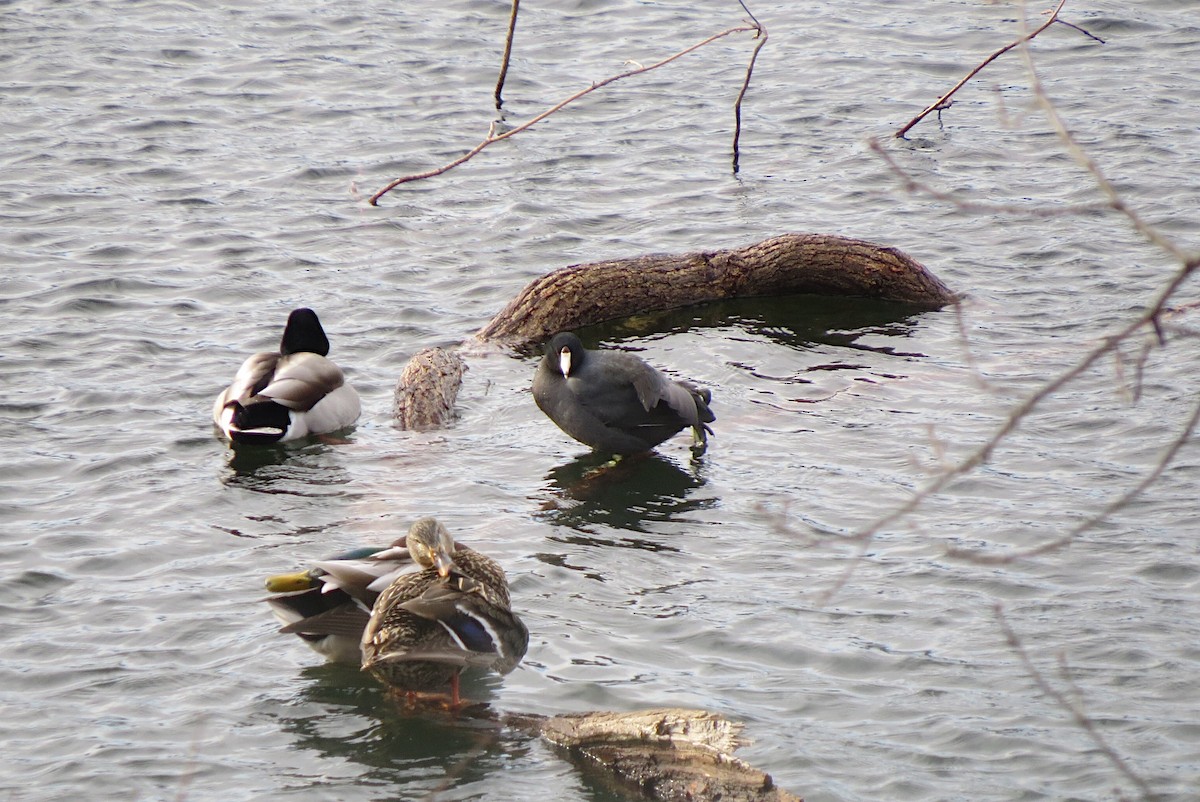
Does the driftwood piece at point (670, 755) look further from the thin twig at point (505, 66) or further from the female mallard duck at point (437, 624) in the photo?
the thin twig at point (505, 66)

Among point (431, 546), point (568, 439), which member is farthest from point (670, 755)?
point (568, 439)

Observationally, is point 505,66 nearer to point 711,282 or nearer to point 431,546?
point 711,282

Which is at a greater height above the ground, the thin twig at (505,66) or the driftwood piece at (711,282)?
the thin twig at (505,66)

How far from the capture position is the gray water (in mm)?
6555

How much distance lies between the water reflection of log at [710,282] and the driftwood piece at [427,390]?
3.15 ft

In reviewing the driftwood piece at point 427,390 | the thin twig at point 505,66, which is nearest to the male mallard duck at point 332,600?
the driftwood piece at point 427,390

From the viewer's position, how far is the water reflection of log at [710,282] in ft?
37.5

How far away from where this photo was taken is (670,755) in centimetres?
588

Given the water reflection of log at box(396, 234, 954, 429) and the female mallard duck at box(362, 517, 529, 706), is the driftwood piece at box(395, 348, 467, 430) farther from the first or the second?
the female mallard duck at box(362, 517, 529, 706)

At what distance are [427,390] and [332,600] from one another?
11.4 feet

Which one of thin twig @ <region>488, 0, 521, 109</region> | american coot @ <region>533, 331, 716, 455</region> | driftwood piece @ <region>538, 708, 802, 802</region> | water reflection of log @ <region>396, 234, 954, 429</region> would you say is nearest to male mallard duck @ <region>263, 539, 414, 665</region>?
driftwood piece @ <region>538, 708, 802, 802</region>

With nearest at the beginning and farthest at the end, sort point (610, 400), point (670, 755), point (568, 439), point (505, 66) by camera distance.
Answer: point (670, 755) → point (610, 400) → point (568, 439) → point (505, 66)

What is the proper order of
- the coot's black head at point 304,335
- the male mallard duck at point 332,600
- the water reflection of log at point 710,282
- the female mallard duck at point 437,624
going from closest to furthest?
the female mallard duck at point 437,624 < the male mallard duck at point 332,600 < the coot's black head at point 304,335 < the water reflection of log at point 710,282

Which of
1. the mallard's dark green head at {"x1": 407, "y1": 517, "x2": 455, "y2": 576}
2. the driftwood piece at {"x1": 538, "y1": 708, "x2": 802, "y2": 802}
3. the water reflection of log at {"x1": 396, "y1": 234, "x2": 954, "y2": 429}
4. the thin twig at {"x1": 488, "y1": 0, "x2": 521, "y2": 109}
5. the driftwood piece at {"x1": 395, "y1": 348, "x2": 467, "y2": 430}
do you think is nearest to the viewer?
the driftwood piece at {"x1": 538, "y1": 708, "x2": 802, "y2": 802}
